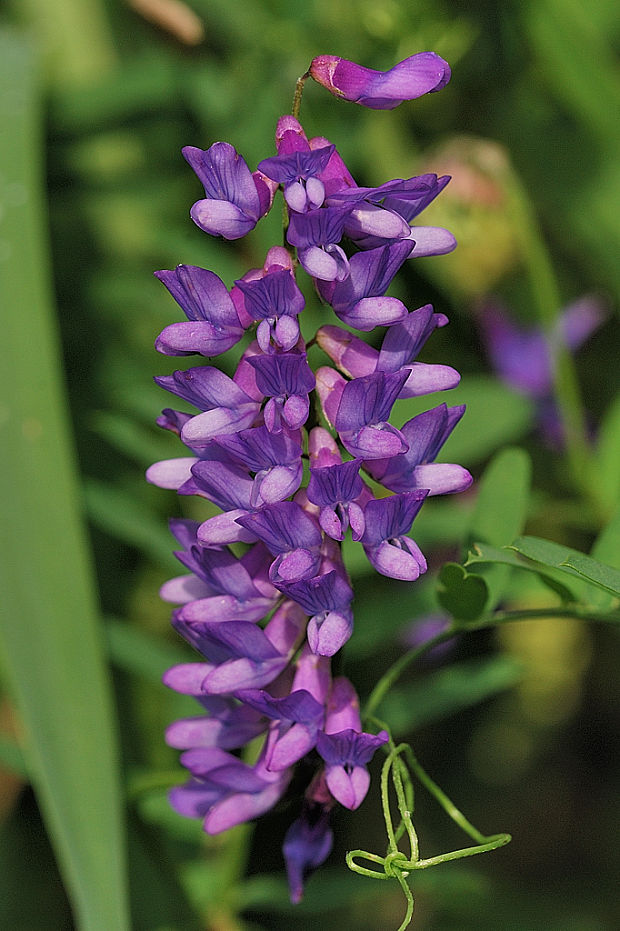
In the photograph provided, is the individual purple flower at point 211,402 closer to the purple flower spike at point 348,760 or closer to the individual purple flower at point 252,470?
the individual purple flower at point 252,470

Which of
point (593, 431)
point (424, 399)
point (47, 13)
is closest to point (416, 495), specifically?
point (424, 399)

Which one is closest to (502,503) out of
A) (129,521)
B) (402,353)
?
(402,353)

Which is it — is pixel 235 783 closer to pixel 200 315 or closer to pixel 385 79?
pixel 200 315

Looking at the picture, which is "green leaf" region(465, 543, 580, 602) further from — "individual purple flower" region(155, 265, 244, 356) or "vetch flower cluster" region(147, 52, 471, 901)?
"individual purple flower" region(155, 265, 244, 356)

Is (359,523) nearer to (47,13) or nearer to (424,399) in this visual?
(424,399)

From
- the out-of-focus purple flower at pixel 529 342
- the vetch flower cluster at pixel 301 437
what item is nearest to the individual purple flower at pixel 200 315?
the vetch flower cluster at pixel 301 437
